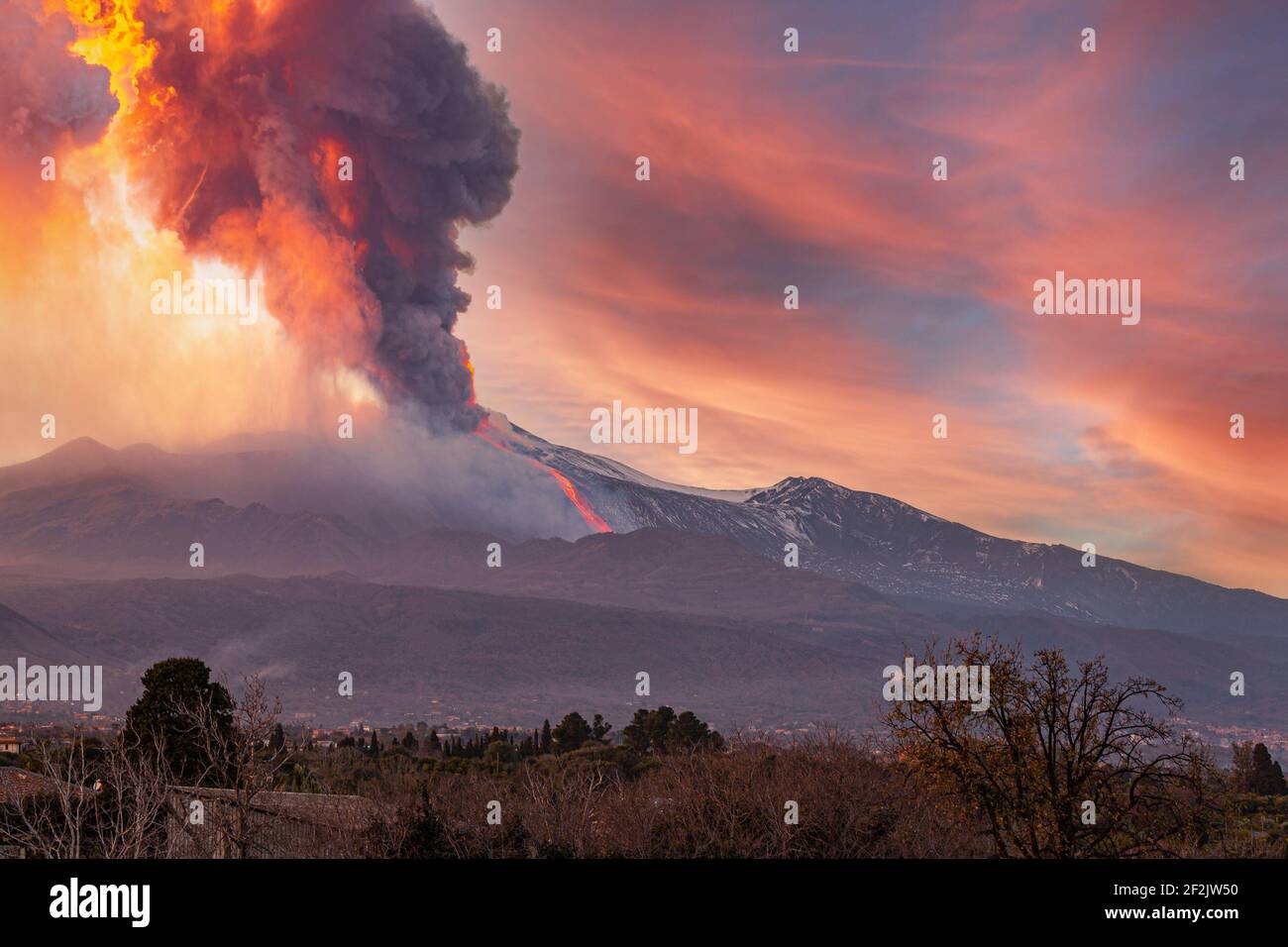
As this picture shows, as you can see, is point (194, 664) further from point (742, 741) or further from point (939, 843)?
point (939, 843)

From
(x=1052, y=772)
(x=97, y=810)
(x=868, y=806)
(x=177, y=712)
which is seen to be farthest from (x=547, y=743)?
(x=1052, y=772)

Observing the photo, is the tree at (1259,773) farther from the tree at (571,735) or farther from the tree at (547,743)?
the tree at (547,743)

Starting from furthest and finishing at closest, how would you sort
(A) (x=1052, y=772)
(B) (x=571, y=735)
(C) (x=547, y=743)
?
(C) (x=547, y=743) < (B) (x=571, y=735) < (A) (x=1052, y=772)

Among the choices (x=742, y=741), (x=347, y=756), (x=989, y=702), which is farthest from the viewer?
(x=347, y=756)

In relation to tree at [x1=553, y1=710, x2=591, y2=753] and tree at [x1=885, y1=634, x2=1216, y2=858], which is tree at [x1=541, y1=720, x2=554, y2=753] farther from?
tree at [x1=885, y1=634, x2=1216, y2=858]

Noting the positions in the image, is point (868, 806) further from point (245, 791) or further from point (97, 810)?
point (97, 810)

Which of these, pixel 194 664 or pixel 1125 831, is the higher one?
pixel 194 664
